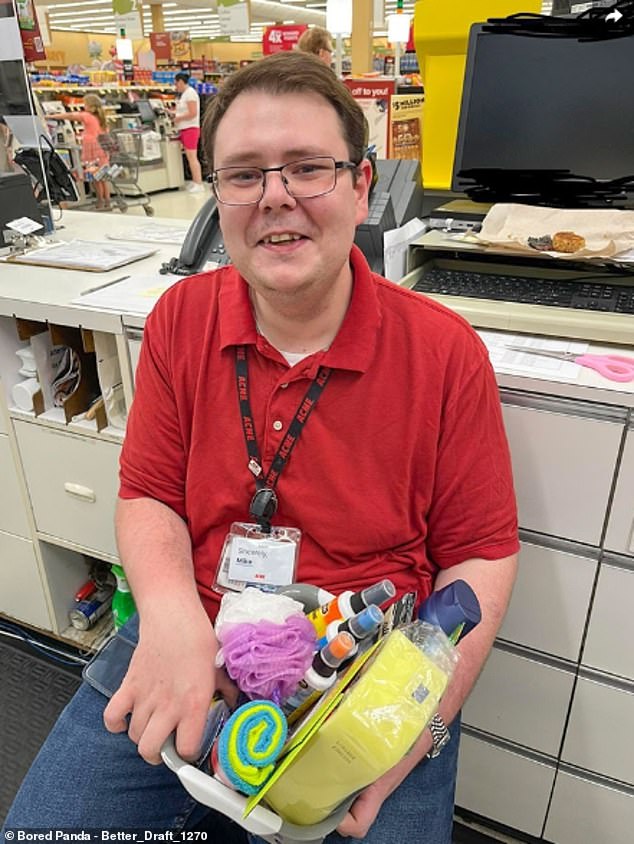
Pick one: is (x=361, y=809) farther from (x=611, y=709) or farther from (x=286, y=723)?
(x=611, y=709)

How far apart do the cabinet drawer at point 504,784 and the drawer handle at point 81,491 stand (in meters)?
1.03

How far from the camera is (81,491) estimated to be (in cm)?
165

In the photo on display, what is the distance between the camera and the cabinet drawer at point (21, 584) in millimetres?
1855

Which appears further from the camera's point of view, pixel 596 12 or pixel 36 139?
pixel 36 139

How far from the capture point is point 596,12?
1269 millimetres

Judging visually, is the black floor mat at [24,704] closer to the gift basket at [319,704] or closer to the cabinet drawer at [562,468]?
the gift basket at [319,704]

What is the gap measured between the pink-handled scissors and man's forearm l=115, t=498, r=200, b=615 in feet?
2.17

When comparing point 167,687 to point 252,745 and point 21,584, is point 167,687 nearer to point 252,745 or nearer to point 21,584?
point 252,745

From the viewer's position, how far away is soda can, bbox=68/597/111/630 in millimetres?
1911

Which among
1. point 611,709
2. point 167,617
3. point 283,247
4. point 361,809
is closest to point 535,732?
point 611,709

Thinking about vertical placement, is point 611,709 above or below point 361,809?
below

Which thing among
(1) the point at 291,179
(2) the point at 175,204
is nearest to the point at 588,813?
(1) the point at 291,179

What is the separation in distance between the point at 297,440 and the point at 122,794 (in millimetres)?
582

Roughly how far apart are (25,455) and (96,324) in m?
0.52
